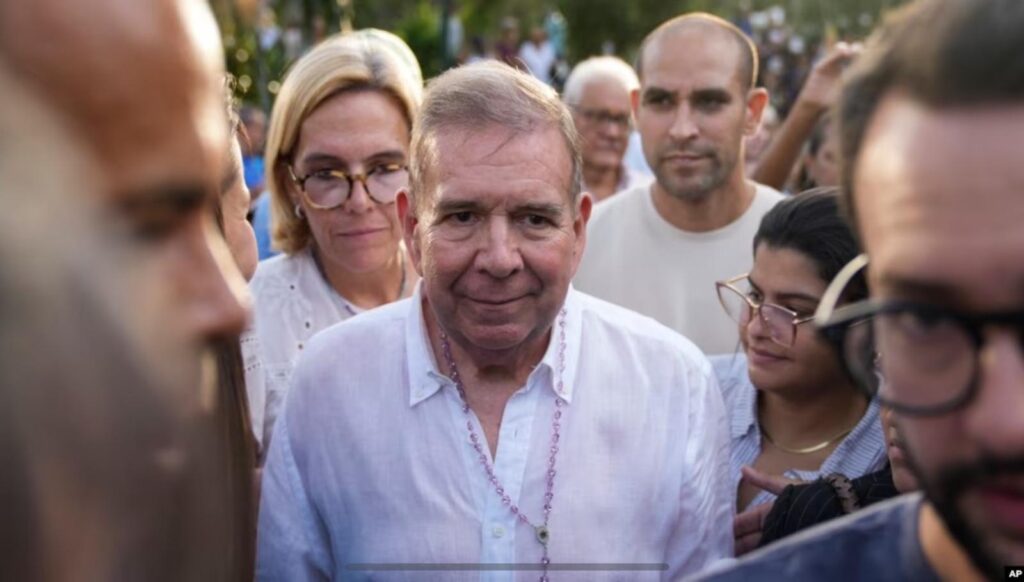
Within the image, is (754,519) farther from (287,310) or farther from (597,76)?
(597,76)

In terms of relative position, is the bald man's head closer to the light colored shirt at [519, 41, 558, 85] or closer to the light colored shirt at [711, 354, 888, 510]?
the light colored shirt at [711, 354, 888, 510]

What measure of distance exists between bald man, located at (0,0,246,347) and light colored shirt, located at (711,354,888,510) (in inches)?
94.0

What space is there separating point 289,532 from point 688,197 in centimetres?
234

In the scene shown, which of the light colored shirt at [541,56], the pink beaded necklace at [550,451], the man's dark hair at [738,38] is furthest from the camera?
the light colored shirt at [541,56]

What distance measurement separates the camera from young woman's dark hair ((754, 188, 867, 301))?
11.1 ft

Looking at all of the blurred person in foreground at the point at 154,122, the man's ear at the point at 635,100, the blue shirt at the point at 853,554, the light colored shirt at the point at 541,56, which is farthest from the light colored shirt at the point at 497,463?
the light colored shirt at the point at 541,56

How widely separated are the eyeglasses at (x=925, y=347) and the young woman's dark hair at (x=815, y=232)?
6.38ft

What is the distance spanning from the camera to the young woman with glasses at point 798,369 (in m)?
3.35

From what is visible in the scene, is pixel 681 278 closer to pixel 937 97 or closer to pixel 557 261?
pixel 557 261

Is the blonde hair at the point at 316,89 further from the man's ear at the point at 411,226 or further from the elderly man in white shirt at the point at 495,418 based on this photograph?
the elderly man in white shirt at the point at 495,418

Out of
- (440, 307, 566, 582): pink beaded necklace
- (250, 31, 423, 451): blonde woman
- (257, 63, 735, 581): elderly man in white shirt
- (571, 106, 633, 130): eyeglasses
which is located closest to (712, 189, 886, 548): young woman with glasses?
(257, 63, 735, 581): elderly man in white shirt

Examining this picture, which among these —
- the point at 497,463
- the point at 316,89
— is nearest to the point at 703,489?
the point at 497,463

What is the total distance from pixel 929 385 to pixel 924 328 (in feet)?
0.19

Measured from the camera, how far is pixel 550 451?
2.86 m
